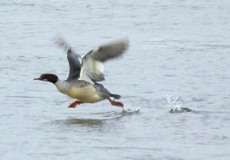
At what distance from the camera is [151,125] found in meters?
9.45

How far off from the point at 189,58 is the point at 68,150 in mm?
4873

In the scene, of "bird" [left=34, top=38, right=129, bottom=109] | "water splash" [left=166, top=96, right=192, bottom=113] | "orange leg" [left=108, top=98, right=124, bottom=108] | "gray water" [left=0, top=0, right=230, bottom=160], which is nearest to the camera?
"gray water" [left=0, top=0, right=230, bottom=160]

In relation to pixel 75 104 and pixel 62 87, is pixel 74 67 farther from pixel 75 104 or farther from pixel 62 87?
pixel 75 104

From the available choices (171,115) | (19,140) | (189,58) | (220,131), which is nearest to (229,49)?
(189,58)

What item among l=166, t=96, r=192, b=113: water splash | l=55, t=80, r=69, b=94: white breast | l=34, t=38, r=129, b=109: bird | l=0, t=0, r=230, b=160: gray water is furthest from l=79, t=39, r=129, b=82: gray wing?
l=166, t=96, r=192, b=113: water splash

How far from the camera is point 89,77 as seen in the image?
1065cm

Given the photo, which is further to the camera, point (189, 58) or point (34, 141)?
point (189, 58)

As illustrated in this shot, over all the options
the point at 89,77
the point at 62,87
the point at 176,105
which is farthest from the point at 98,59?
the point at 176,105

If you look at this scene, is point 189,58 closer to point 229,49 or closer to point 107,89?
point 229,49

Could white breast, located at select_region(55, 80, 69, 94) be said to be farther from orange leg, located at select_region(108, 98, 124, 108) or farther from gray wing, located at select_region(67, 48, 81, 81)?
orange leg, located at select_region(108, 98, 124, 108)

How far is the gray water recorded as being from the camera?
855cm

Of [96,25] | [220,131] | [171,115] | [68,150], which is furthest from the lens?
[96,25]

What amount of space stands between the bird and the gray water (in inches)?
6.6

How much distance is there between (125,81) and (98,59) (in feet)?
3.87
